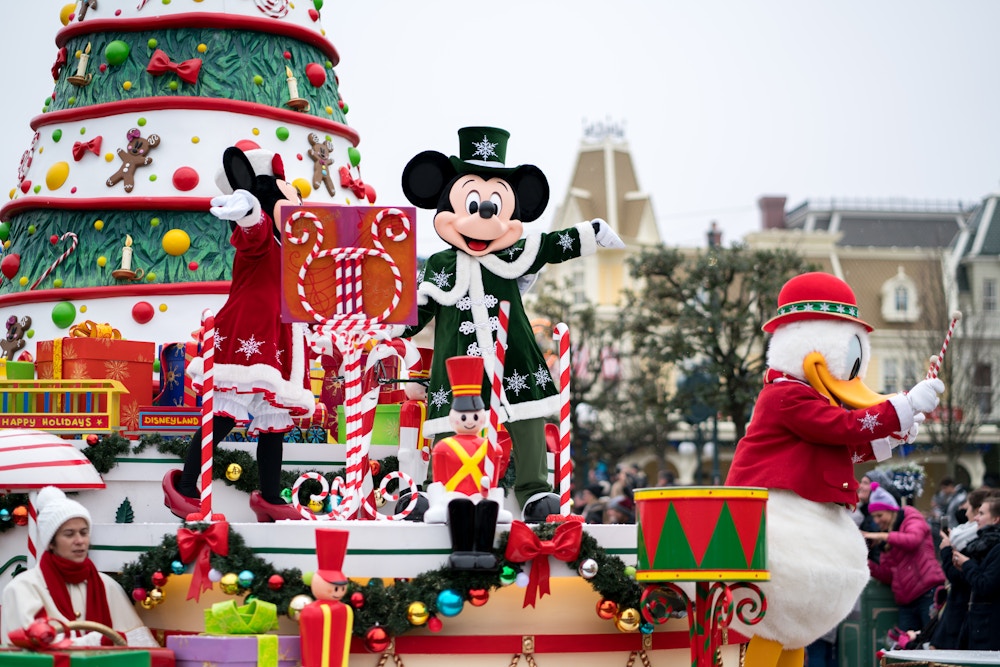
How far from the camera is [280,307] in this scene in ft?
24.6

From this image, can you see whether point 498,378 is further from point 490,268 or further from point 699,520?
point 699,520

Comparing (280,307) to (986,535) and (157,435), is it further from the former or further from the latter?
(986,535)

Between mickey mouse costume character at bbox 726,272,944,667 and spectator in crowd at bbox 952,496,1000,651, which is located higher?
mickey mouse costume character at bbox 726,272,944,667

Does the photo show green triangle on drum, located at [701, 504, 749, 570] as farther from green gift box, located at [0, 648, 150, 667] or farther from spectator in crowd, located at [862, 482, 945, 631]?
spectator in crowd, located at [862, 482, 945, 631]

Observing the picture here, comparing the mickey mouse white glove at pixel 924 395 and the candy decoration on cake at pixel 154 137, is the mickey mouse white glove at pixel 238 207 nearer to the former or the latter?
the candy decoration on cake at pixel 154 137

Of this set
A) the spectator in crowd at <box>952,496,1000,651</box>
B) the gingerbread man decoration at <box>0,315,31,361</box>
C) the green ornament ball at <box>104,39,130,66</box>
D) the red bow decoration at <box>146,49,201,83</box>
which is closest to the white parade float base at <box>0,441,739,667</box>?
the spectator in crowd at <box>952,496,1000,651</box>

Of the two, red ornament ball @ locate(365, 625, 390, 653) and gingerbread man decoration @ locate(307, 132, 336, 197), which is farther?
gingerbread man decoration @ locate(307, 132, 336, 197)

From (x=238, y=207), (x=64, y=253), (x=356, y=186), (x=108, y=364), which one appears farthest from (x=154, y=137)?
(x=238, y=207)

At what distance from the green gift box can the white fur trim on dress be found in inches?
110

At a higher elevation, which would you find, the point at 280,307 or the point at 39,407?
the point at 280,307

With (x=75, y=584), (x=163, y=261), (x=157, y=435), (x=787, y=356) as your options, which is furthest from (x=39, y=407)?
(x=787, y=356)

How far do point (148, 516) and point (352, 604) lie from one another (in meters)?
2.75

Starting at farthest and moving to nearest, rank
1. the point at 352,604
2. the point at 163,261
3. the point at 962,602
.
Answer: the point at 163,261
the point at 962,602
the point at 352,604

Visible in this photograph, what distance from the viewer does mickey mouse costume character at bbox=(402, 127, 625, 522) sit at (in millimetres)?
7562
